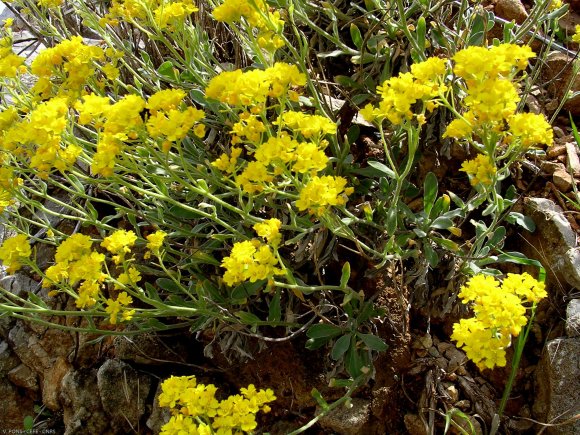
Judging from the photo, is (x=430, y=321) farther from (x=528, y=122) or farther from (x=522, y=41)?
(x=522, y=41)

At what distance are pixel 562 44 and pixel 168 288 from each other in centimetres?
203

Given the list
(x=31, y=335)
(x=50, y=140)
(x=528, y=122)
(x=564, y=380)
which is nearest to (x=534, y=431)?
(x=564, y=380)

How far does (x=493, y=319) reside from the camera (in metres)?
1.45

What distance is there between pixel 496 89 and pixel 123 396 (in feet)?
5.71

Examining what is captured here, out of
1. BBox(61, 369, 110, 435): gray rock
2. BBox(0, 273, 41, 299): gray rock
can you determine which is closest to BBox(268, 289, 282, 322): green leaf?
BBox(61, 369, 110, 435): gray rock

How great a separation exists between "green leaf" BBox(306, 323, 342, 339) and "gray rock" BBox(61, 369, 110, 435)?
0.93 meters

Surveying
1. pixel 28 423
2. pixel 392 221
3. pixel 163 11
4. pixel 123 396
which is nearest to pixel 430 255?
pixel 392 221

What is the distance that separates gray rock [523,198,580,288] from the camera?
6.71 ft

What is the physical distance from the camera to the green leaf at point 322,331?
201 centimetres

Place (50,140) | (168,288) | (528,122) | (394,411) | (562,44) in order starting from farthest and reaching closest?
(562,44) < (168,288) < (394,411) < (50,140) < (528,122)

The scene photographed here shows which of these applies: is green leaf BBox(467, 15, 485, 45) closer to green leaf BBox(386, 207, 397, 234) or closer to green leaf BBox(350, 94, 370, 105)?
green leaf BBox(350, 94, 370, 105)

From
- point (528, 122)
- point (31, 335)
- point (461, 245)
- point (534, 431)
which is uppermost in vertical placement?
point (528, 122)

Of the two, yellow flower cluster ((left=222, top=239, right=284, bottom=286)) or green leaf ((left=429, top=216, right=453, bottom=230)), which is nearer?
yellow flower cluster ((left=222, top=239, right=284, bottom=286))

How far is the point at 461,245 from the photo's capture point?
223cm
